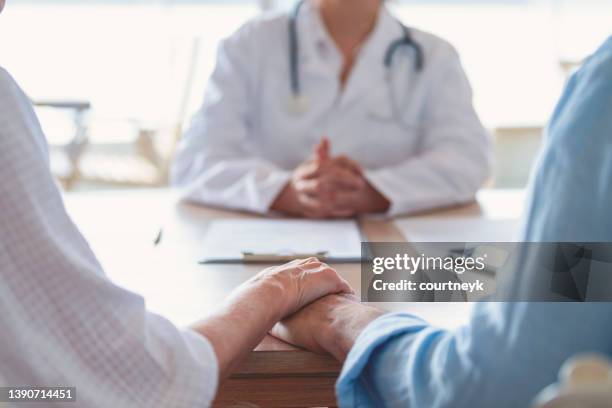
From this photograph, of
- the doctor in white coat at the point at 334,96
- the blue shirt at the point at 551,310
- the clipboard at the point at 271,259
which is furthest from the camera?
the doctor in white coat at the point at 334,96

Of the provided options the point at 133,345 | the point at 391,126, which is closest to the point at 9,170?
the point at 133,345

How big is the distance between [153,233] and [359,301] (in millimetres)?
512

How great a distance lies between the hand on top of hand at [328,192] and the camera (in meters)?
1.60

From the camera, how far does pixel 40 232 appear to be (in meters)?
0.77

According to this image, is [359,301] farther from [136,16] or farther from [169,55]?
[136,16]

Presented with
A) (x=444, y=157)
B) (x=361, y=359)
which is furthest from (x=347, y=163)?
(x=361, y=359)

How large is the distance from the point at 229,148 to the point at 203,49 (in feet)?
8.95

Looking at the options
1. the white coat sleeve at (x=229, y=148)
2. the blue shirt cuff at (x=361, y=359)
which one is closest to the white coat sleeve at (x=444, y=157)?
the white coat sleeve at (x=229, y=148)

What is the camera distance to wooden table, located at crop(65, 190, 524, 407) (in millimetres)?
988

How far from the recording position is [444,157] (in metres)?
1.82

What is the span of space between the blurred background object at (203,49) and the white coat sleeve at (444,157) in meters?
2.14

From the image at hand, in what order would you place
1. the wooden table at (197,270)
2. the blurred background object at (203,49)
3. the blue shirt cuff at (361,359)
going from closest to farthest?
the blue shirt cuff at (361,359) < the wooden table at (197,270) < the blurred background object at (203,49)

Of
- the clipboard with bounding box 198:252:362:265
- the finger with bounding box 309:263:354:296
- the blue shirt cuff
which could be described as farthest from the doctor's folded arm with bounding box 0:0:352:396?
the clipboard with bounding box 198:252:362:265

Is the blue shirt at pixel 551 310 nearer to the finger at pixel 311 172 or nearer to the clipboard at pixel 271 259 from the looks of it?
the clipboard at pixel 271 259
